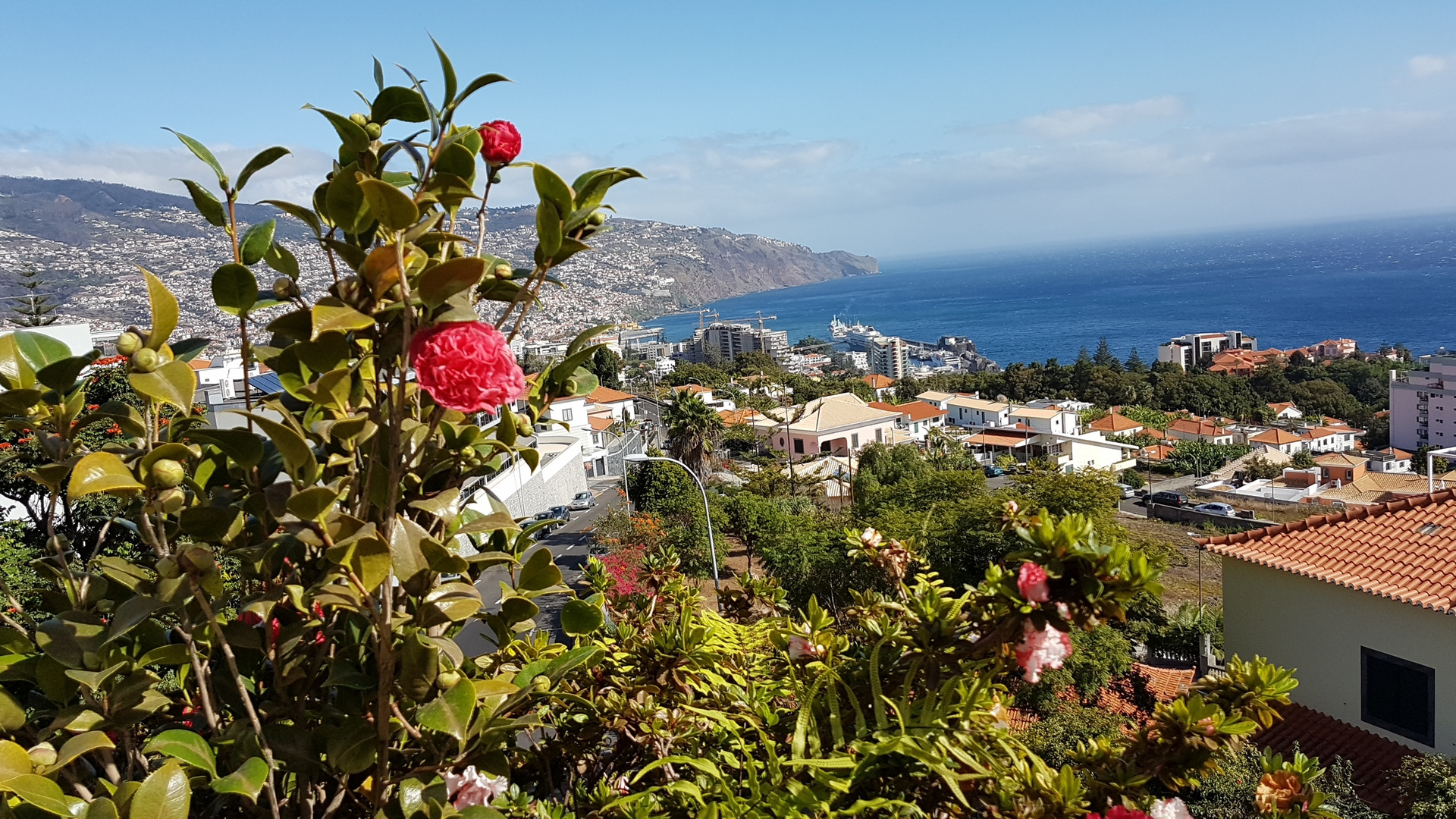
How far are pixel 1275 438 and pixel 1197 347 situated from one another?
41.6m

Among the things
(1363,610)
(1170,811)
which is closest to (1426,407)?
(1363,610)

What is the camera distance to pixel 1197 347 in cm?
8450

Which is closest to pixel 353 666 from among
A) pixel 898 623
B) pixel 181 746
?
pixel 181 746

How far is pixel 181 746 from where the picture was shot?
1177mm

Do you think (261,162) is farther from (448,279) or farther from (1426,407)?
(1426,407)

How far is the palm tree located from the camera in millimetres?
22922

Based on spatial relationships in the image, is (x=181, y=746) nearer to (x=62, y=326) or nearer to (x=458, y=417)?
(x=458, y=417)

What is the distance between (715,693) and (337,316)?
1.23 meters

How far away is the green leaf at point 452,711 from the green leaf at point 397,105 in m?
0.91

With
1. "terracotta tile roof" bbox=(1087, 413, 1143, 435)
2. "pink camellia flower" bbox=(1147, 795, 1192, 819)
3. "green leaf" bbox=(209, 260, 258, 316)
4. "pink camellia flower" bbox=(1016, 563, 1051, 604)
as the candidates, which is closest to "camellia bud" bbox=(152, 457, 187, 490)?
"green leaf" bbox=(209, 260, 258, 316)

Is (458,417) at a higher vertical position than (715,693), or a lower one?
higher

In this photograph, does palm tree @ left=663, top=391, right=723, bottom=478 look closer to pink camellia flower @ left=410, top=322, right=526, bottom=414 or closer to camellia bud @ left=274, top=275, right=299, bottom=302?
camellia bud @ left=274, top=275, right=299, bottom=302

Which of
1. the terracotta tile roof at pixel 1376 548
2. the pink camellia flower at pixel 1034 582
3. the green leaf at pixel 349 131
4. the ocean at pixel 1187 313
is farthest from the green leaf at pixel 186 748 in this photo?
the ocean at pixel 1187 313

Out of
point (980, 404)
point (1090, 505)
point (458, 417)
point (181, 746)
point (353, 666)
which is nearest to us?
point (181, 746)
